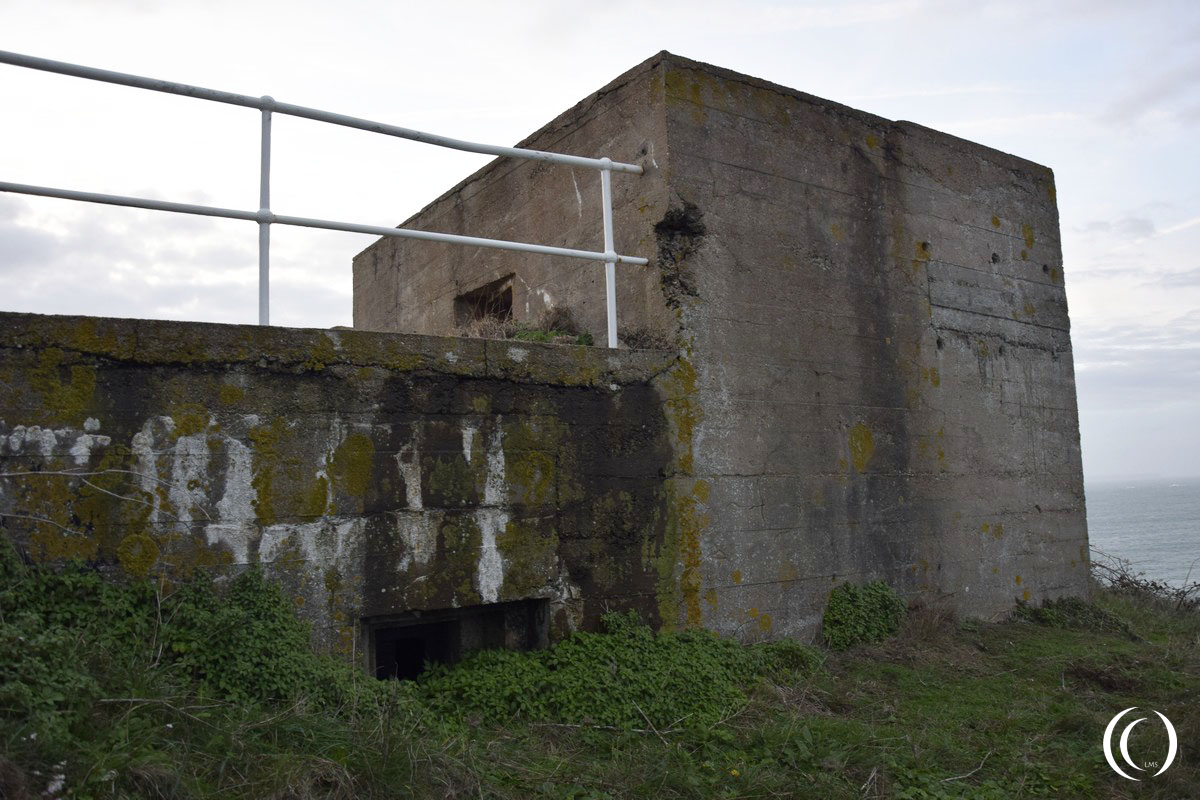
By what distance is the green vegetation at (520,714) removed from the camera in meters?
3.14

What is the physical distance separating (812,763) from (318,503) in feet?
8.16

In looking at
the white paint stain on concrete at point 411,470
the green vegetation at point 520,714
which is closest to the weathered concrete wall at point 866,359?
the green vegetation at point 520,714

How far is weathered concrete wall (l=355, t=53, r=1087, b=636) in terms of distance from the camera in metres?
5.58

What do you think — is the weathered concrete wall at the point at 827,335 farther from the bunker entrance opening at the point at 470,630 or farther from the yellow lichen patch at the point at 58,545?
the yellow lichen patch at the point at 58,545

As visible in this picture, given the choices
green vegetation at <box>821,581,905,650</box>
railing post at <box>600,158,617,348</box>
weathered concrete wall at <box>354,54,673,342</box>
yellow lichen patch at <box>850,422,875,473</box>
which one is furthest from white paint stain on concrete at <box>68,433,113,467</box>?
yellow lichen patch at <box>850,422,875,473</box>

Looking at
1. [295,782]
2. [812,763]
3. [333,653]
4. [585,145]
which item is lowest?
[812,763]

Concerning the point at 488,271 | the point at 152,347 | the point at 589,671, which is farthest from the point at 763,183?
the point at 152,347

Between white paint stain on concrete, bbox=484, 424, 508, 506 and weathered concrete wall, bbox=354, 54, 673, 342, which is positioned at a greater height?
weathered concrete wall, bbox=354, 54, 673, 342

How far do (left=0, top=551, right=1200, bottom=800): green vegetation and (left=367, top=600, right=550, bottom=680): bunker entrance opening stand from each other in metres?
0.23

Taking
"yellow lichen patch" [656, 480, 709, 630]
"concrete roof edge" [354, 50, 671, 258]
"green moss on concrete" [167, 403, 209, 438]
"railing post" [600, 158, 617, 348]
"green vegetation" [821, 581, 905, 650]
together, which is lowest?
"green vegetation" [821, 581, 905, 650]

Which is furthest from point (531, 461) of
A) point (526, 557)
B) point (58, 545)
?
point (58, 545)

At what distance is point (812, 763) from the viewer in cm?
416

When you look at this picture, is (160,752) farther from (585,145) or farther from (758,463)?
(585,145)

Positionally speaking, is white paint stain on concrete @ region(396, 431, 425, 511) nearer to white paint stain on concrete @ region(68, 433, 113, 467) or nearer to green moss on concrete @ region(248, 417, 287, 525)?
green moss on concrete @ region(248, 417, 287, 525)
